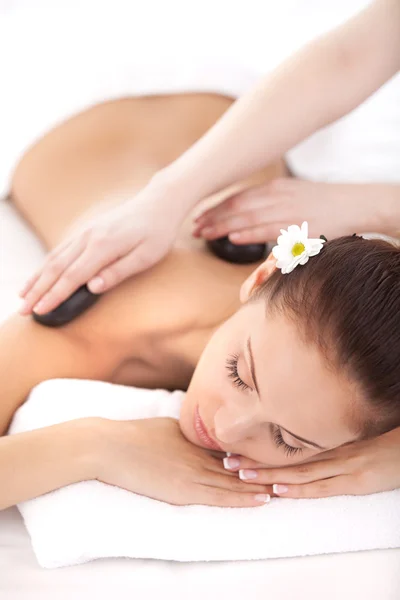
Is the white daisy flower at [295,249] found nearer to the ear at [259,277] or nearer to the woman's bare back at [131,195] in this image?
the ear at [259,277]

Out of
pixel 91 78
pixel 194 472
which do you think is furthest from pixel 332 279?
pixel 91 78

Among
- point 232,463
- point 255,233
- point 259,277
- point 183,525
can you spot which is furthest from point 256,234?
point 183,525

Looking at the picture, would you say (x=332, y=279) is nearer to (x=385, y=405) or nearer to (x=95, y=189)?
(x=385, y=405)

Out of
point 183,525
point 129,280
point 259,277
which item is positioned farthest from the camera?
point 129,280

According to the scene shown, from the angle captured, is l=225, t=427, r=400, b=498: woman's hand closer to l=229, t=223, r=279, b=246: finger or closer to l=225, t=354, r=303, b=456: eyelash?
l=225, t=354, r=303, b=456: eyelash

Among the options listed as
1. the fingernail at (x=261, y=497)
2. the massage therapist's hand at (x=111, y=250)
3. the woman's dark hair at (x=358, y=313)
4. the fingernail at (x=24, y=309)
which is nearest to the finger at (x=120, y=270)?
the massage therapist's hand at (x=111, y=250)

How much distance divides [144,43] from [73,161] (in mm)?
325

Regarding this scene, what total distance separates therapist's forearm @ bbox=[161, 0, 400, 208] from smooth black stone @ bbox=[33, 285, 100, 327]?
0.23 meters

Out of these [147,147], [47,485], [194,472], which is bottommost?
[194,472]

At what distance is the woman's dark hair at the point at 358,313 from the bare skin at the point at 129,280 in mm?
308

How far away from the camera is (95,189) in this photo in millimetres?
1498

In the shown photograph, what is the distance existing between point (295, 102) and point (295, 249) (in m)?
0.46

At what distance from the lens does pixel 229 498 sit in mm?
1059

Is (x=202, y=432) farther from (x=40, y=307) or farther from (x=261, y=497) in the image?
(x=40, y=307)
